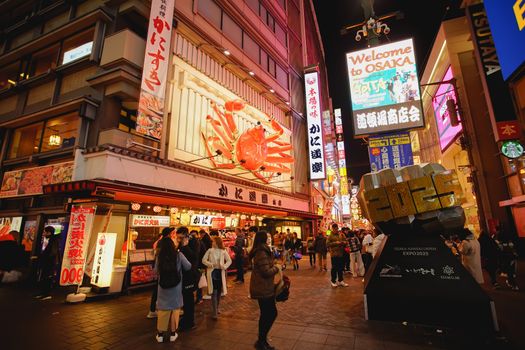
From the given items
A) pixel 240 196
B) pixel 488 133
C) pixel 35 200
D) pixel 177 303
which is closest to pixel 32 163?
pixel 35 200

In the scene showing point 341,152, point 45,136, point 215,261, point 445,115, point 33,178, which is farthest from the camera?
point 341,152

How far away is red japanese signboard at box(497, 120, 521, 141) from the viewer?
11922mm

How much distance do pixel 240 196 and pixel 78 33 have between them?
36.2 ft

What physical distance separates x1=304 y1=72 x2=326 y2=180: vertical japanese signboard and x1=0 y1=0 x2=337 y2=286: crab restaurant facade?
545cm

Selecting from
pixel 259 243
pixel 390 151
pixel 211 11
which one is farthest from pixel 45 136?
pixel 390 151

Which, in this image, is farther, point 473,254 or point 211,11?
point 211,11

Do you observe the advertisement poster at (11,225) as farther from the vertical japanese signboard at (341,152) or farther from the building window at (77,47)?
the vertical japanese signboard at (341,152)

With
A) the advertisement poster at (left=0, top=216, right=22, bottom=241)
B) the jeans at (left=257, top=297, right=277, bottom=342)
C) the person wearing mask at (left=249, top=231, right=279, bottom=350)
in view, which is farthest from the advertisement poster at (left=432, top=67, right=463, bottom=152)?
the advertisement poster at (left=0, top=216, right=22, bottom=241)

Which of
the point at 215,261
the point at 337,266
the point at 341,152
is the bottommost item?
the point at 337,266

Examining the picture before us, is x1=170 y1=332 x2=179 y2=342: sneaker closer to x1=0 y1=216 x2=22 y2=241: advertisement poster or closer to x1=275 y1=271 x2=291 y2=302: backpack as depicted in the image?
x1=275 y1=271 x2=291 y2=302: backpack

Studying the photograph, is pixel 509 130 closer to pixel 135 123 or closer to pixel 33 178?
pixel 135 123

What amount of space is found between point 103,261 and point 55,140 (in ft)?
25.2

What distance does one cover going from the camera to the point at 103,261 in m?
8.14

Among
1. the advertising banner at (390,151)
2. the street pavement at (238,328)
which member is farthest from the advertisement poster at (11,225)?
the advertising banner at (390,151)
